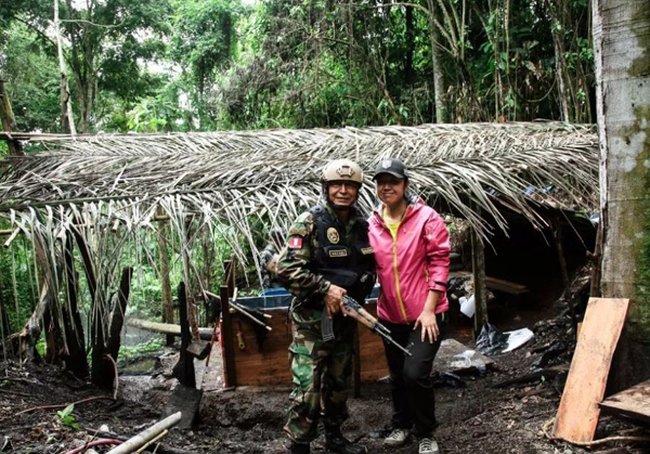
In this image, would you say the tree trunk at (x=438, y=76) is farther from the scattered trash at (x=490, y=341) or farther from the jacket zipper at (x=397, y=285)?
the jacket zipper at (x=397, y=285)

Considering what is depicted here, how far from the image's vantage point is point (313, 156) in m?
5.18

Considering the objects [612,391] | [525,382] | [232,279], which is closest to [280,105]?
[232,279]

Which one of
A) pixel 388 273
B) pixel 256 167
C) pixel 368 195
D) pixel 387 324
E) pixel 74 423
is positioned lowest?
pixel 74 423

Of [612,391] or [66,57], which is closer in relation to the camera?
[612,391]

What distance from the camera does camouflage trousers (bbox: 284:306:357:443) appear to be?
135 inches

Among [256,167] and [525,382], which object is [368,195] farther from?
[525,382]

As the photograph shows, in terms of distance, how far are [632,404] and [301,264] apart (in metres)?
1.93

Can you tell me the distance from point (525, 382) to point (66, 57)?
15514 mm

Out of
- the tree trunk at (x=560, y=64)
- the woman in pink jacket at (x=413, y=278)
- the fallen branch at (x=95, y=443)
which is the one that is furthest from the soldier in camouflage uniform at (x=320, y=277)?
the tree trunk at (x=560, y=64)

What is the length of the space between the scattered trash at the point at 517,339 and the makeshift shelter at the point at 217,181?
66.2 inches

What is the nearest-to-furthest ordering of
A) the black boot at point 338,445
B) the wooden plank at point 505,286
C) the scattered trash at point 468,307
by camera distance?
the black boot at point 338,445, the scattered trash at point 468,307, the wooden plank at point 505,286

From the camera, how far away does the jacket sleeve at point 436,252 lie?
131 inches

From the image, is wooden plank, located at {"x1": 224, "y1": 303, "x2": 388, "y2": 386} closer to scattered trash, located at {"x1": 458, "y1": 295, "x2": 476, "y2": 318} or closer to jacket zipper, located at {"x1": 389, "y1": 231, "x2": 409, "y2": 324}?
jacket zipper, located at {"x1": 389, "y1": 231, "x2": 409, "y2": 324}

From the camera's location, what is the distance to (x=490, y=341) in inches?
265
